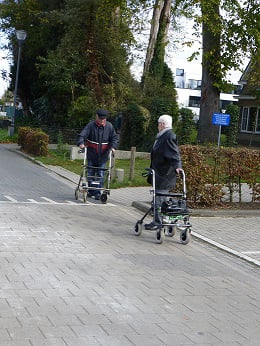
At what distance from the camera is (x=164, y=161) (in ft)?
28.8

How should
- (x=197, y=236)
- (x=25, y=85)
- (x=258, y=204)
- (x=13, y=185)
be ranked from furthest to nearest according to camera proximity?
(x=25, y=85) < (x=13, y=185) < (x=258, y=204) < (x=197, y=236)

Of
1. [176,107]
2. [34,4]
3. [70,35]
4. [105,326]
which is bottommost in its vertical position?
[105,326]

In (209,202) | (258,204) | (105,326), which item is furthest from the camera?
(258,204)

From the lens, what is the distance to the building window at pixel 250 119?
39.5m

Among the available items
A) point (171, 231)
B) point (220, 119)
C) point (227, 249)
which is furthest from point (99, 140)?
point (220, 119)

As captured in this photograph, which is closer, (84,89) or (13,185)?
(13,185)

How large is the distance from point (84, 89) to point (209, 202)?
18003 millimetres

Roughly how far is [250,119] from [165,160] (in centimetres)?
3338

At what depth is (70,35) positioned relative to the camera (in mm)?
28125

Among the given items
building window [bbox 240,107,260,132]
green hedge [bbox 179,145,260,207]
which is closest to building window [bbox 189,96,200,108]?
building window [bbox 240,107,260,132]

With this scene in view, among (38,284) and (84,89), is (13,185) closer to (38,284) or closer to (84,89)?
(38,284)

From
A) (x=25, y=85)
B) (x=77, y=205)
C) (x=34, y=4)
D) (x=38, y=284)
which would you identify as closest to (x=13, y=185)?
(x=77, y=205)

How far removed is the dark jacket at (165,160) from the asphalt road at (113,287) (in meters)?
0.87

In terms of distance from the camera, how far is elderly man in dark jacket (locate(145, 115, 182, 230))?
28.4ft
